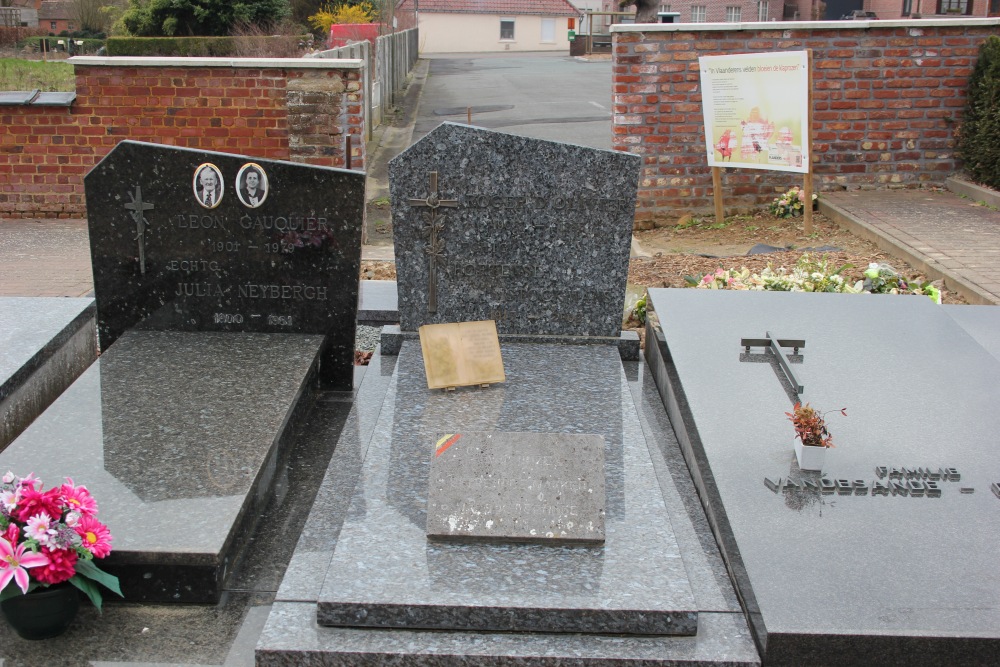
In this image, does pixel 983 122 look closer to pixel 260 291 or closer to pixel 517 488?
pixel 260 291

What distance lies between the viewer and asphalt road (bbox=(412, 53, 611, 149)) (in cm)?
1620

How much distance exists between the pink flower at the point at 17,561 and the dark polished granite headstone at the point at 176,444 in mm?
248

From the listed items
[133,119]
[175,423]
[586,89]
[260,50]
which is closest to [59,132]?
[133,119]

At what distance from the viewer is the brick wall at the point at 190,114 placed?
8.35 meters

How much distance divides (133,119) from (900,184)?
7.11 m

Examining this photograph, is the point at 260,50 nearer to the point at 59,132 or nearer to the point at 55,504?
the point at 59,132

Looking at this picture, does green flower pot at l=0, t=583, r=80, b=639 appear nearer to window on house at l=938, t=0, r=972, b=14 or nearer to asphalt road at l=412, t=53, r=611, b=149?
asphalt road at l=412, t=53, r=611, b=149

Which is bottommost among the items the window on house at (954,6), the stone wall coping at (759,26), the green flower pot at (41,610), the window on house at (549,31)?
the green flower pot at (41,610)

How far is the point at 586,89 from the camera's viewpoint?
2419cm

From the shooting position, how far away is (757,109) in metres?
8.44

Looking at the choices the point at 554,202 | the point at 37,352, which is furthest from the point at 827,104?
the point at 37,352

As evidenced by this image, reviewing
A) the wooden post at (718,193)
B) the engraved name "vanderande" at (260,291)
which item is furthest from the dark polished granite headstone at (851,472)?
the wooden post at (718,193)

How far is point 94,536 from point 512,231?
7.31 feet

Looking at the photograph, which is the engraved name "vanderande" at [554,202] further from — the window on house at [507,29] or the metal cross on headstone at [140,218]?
the window on house at [507,29]
